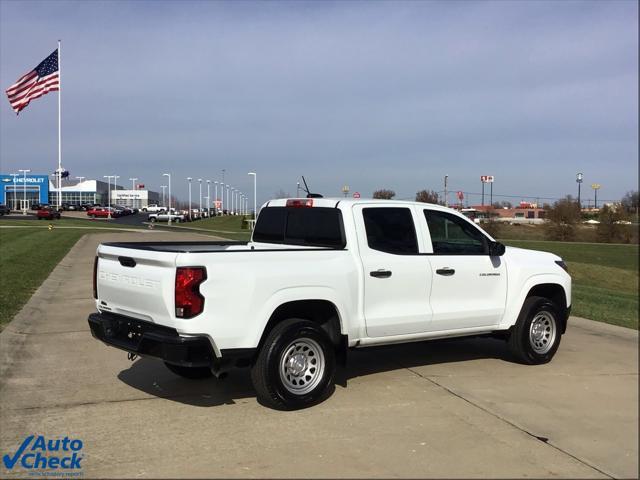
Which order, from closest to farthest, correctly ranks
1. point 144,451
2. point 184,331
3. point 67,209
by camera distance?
point 144,451 → point 184,331 → point 67,209

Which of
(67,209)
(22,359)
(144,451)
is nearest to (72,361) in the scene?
(22,359)

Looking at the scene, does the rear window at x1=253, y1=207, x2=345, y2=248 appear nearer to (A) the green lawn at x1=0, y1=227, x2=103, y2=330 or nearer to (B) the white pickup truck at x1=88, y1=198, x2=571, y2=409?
(B) the white pickup truck at x1=88, y1=198, x2=571, y2=409

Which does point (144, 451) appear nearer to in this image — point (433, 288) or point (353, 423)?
point (353, 423)

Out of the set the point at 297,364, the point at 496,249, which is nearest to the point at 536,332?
the point at 496,249

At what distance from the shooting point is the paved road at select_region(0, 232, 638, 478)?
162 inches

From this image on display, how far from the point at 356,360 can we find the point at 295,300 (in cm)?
231

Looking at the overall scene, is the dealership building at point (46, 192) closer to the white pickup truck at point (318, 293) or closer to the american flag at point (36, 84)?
the american flag at point (36, 84)

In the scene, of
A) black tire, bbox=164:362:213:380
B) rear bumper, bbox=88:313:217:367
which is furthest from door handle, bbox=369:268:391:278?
black tire, bbox=164:362:213:380

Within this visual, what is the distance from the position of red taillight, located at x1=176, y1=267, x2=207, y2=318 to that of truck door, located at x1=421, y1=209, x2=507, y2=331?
2.59 metres

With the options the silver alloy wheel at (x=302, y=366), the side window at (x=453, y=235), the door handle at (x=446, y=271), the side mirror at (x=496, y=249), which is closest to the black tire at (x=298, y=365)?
the silver alloy wheel at (x=302, y=366)

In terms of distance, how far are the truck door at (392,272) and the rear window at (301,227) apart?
10.7 inches

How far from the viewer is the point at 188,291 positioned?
4.93 m

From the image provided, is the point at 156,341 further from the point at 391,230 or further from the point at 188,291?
the point at 391,230

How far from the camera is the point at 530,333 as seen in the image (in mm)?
7051
